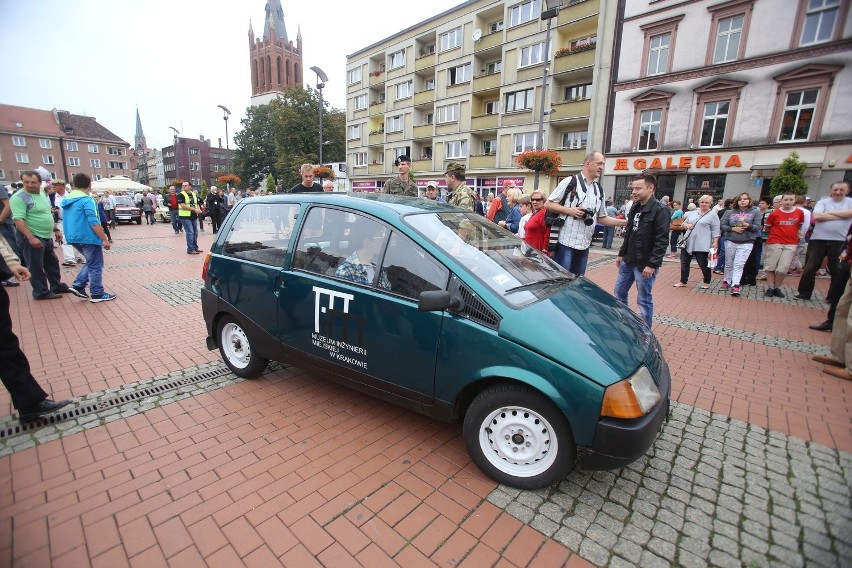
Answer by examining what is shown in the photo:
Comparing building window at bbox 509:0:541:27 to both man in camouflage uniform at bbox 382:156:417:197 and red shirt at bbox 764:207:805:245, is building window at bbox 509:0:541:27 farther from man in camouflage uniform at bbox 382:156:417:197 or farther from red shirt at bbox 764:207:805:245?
man in camouflage uniform at bbox 382:156:417:197

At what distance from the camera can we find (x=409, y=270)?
2686 mm

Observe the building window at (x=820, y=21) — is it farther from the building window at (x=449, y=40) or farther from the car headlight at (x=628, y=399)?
the building window at (x=449, y=40)

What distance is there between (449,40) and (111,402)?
34624 millimetres

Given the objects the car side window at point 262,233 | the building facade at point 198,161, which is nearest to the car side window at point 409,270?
the car side window at point 262,233

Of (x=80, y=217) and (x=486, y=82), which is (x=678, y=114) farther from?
(x=80, y=217)

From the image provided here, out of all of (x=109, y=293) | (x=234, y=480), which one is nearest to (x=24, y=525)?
(x=234, y=480)

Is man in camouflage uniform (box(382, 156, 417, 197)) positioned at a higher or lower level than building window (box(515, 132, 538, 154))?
lower

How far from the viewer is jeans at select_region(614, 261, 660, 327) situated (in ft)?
15.7

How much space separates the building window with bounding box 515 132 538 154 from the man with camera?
23195 mm

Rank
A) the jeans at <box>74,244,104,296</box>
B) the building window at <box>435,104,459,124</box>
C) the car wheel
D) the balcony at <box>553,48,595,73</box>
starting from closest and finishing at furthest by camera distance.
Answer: the car wheel < the jeans at <box>74,244,104,296</box> < the balcony at <box>553,48,595,73</box> < the building window at <box>435,104,459,124</box>

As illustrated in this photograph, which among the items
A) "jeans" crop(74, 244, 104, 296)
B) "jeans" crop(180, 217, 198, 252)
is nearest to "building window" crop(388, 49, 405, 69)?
"jeans" crop(180, 217, 198, 252)

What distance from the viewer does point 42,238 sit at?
632cm

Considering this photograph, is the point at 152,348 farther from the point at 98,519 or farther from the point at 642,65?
the point at 642,65

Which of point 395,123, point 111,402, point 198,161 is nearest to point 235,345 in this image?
point 111,402
